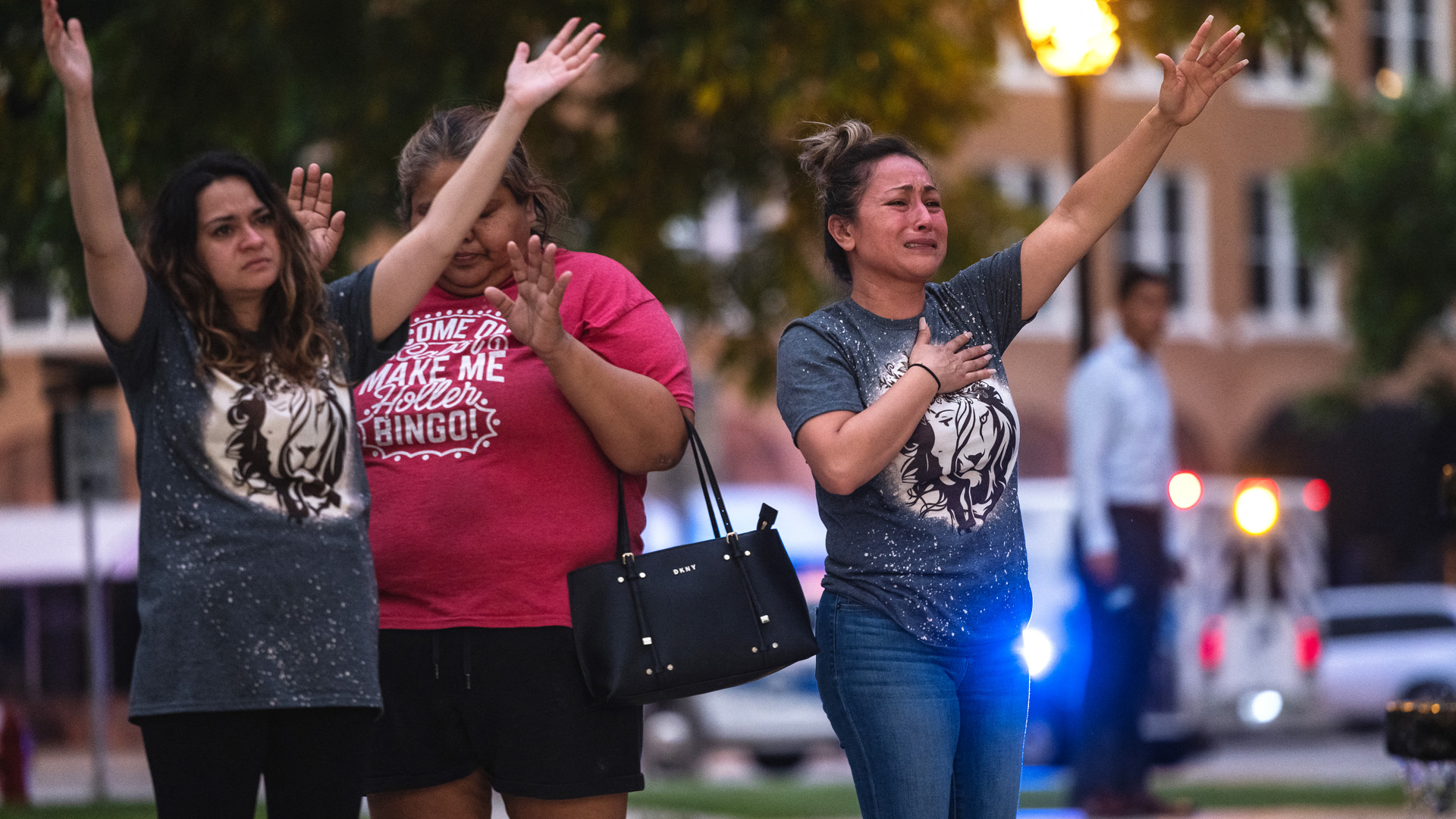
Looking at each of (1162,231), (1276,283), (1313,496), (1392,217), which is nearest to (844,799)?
(1313,496)

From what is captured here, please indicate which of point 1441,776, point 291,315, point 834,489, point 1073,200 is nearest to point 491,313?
point 291,315

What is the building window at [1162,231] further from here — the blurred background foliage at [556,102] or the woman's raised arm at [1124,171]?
the woman's raised arm at [1124,171]

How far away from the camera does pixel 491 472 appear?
3.58m

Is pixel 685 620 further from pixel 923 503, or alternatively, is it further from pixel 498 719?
pixel 923 503

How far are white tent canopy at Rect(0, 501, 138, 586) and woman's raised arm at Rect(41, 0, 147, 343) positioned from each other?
64.1 feet

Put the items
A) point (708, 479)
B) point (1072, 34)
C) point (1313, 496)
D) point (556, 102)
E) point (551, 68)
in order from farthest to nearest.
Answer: point (1313, 496) < point (556, 102) < point (1072, 34) < point (708, 479) < point (551, 68)

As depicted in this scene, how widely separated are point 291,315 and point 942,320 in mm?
1382

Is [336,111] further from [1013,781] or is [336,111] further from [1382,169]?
[1382,169]

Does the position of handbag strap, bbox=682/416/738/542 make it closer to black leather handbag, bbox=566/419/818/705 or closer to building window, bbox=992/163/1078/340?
black leather handbag, bbox=566/419/818/705

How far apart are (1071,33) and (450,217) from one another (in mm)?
5738

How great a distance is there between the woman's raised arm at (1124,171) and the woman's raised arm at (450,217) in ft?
3.72

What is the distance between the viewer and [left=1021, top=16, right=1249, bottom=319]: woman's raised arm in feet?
12.4

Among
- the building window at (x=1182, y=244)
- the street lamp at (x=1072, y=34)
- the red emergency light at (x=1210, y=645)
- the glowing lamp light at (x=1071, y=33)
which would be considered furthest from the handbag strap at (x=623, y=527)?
the building window at (x=1182, y=244)

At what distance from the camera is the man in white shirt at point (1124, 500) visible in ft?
24.7
